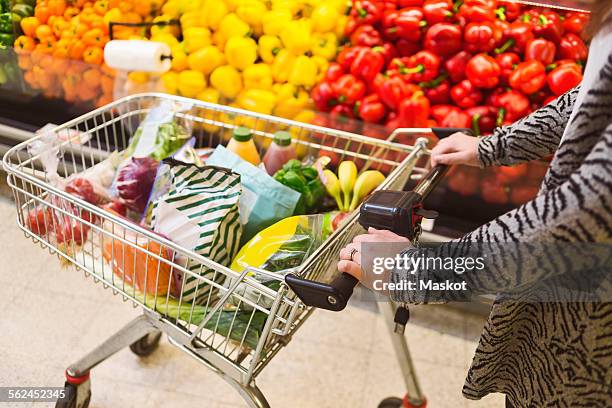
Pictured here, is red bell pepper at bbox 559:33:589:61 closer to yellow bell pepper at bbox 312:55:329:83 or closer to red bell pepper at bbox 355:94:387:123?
red bell pepper at bbox 355:94:387:123

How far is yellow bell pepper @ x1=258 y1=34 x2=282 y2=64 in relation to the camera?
7.30ft

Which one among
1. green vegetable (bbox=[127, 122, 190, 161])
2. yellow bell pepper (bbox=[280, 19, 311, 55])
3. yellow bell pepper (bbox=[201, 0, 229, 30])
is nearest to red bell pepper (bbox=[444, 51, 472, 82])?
yellow bell pepper (bbox=[280, 19, 311, 55])

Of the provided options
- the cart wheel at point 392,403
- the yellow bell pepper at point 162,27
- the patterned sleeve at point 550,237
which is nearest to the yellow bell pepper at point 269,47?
the yellow bell pepper at point 162,27

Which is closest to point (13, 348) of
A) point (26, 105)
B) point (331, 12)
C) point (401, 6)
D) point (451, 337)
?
point (26, 105)

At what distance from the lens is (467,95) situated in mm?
2080

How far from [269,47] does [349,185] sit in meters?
1.15

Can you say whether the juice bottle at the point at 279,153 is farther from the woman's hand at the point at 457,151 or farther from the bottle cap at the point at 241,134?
the woman's hand at the point at 457,151

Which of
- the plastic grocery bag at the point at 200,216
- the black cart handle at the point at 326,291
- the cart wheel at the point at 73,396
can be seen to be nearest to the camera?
the black cart handle at the point at 326,291

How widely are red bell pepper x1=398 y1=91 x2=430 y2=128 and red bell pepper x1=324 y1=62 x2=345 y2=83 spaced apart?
0.29 meters

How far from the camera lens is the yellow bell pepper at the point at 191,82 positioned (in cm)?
221

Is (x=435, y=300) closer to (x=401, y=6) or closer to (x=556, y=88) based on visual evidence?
(x=556, y=88)

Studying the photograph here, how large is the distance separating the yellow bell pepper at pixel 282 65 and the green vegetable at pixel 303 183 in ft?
3.45

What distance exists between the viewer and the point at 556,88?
1950mm

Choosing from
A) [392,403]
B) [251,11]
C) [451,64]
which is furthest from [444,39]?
[392,403]
